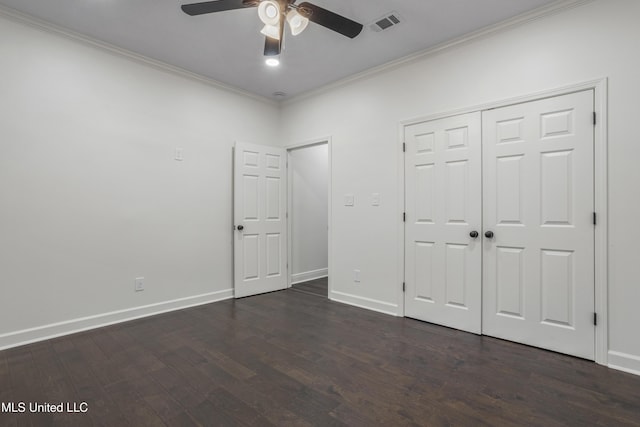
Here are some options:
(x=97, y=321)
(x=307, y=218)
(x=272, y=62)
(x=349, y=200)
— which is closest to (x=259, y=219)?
(x=307, y=218)

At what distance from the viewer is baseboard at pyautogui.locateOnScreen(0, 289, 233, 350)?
262cm

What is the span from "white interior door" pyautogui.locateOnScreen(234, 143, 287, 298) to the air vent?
7.01ft

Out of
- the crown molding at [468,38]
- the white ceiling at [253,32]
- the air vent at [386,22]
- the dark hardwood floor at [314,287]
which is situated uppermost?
the white ceiling at [253,32]

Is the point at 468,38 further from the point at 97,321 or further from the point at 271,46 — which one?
the point at 97,321

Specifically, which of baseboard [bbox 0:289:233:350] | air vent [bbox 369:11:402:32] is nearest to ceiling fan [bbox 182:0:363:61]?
air vent [bbox 369:11:402:32]

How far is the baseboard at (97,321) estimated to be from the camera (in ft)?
8.59

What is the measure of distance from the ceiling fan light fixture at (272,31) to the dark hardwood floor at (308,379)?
2394 mm

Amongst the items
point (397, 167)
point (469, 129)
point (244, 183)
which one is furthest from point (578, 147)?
point (244, 183)

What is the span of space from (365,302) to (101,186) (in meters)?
3.06

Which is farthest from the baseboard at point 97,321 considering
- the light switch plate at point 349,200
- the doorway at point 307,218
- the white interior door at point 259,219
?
the light switch plate at point 349,200

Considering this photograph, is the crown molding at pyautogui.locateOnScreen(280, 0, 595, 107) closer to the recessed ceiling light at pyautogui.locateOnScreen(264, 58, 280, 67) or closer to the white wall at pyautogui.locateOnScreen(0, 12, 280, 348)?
the recessed ceiling light at pyautogui.locateOnScreen(264, 58, 280, 67)

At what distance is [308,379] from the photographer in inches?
82.4

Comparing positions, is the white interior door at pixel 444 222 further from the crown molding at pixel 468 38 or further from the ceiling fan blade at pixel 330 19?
the ceiling fan blade at pixel 330 19

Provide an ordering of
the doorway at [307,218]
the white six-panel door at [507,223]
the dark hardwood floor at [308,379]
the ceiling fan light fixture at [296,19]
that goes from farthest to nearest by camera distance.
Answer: the doorway at [307,218] < the white six-panel door at [507,223] < the ceiling fan light fixture at [296,19] < the dark hardwood floor at [308,379]
